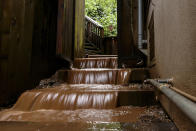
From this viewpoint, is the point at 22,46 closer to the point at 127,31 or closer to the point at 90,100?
the point at 90,100

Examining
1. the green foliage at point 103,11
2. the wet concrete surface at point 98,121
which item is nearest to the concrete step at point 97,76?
the wet concrete surface at point 98,121

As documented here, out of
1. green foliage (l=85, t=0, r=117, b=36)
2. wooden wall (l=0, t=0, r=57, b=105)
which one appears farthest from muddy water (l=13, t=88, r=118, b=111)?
green foliage (l=85, t=0, r=117, b=36)

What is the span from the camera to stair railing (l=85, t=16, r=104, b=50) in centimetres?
1004

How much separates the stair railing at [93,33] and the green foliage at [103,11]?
3.39 m

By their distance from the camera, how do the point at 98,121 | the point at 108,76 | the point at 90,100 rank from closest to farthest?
the point at 98,121 → the point at 90,100 → the point at 108,76

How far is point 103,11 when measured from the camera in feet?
50.8

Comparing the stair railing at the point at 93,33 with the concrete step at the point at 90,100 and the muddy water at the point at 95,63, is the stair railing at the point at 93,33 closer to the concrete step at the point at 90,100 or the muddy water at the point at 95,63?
the muddy water at the point at 95,63

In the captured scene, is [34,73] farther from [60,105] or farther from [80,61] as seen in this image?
[80,61]

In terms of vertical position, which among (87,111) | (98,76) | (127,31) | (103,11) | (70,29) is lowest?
(87,111)

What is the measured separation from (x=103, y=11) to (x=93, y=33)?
6029 mm

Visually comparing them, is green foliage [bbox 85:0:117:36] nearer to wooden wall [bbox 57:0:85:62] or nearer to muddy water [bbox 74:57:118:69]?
wooden wall [bbox 57:0:85:62]

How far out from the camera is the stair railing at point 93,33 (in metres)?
10.0

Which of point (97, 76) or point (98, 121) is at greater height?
point (97, 76)

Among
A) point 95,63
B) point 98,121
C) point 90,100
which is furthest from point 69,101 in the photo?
point 95,63
